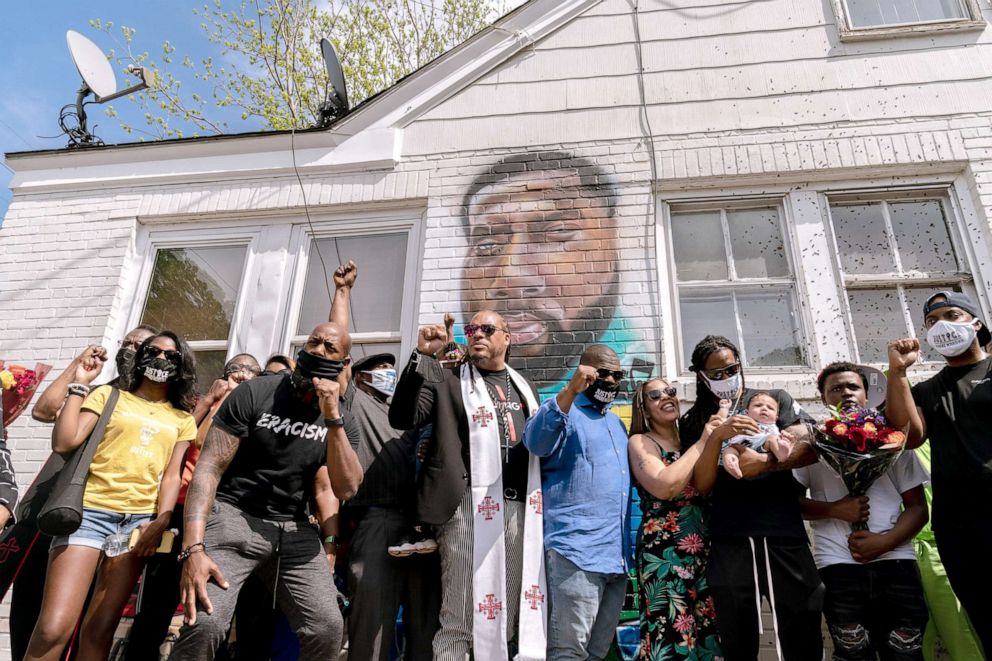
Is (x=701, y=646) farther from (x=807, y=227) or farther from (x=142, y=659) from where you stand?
(x=807, y=227)

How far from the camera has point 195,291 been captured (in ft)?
16.5

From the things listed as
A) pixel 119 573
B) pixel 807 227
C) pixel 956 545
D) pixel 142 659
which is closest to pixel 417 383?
pixel 119 573

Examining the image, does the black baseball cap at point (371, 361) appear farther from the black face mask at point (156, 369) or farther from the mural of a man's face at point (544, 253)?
the black face mask at point (156, 369)

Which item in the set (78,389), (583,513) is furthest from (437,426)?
(78,389)

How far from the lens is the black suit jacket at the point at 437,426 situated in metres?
2.76

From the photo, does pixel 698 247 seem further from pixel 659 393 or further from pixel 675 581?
pixel 675 581

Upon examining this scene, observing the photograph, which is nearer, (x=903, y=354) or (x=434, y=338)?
(x=903, y=354)

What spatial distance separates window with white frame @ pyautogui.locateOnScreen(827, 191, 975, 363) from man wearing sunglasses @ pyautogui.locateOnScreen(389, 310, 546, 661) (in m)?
2.56

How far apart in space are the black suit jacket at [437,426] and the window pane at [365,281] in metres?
1.63

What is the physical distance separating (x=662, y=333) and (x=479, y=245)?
4.89 feet

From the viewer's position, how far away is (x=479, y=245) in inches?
179

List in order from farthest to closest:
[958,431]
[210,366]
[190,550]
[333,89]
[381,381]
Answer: [333,89] → [210,366] → [381,381] → [958,431] → [190,550]

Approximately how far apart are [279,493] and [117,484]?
0.84m

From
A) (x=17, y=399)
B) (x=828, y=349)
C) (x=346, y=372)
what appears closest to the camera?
(x=346, y=372)
